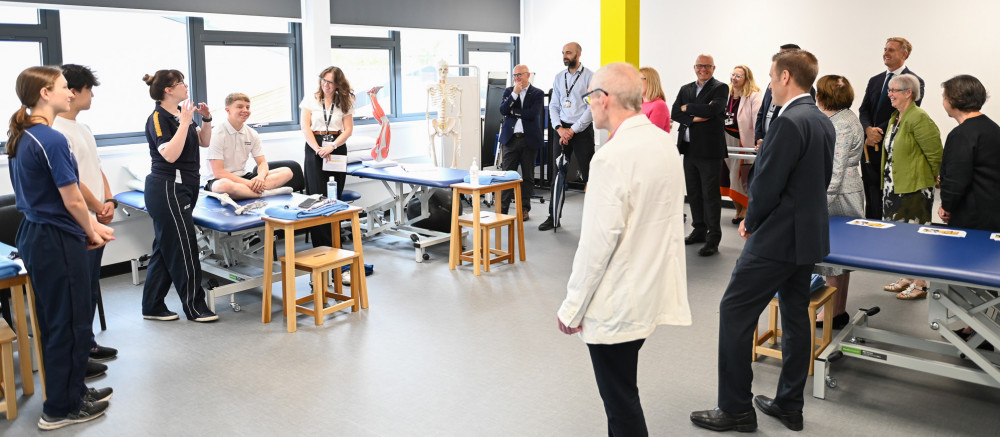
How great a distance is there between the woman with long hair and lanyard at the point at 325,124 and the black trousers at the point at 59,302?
105 inches

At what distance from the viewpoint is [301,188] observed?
6.81 meters

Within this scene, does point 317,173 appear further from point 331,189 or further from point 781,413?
point 781,413

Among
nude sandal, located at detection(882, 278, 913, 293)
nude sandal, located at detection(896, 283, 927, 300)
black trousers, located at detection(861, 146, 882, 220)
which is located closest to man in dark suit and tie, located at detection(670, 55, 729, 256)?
black trousers, located at detection(861, 146, 882, 220)

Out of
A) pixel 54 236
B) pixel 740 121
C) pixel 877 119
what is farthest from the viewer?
→ pixel 740 121

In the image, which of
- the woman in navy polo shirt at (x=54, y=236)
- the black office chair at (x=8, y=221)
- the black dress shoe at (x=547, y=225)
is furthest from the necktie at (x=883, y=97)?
the black office chair at (x=8, y=221)

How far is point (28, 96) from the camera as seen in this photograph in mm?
3027

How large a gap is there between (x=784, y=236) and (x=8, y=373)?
10.4ft

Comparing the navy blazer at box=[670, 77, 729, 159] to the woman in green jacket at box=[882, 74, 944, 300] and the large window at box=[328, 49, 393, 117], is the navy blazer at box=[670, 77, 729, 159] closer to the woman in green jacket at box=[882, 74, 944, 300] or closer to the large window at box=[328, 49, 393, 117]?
the woman in green jacket at box=[882, 74, 944, 300]

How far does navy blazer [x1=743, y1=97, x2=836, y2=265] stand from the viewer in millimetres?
2846

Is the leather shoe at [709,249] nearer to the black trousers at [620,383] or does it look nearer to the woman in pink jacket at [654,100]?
the woman in pink jacket at [654,100]

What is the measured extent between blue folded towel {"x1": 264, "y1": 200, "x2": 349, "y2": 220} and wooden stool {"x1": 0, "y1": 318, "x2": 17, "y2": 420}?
60.3 inches

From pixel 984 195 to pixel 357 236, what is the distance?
11.2 feet

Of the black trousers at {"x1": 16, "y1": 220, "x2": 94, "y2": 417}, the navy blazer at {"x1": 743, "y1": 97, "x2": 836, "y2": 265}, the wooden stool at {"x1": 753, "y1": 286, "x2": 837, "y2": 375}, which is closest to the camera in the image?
the navy blazer at {"x1": 743, "y1": 97, "x2": 836, "y2": 265}

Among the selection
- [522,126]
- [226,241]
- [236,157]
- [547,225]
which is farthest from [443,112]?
[226,241]
